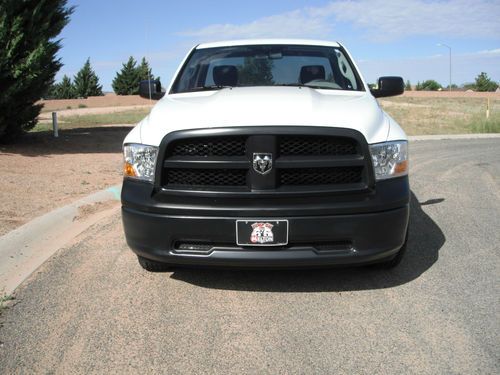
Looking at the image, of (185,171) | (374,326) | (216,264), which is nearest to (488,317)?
(374,326)

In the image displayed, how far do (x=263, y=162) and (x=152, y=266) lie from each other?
135 cm

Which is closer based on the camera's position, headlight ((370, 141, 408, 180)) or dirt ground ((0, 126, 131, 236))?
headlight ((370, 141, 408, 180))

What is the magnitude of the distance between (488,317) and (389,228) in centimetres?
82

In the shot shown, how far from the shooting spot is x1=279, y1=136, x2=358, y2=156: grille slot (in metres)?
3.46

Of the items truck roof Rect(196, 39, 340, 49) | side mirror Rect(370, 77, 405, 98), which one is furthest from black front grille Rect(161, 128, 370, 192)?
truck roof Rect(196, 39, 340, 49)

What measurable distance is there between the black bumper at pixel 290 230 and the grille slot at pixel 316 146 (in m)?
0.32

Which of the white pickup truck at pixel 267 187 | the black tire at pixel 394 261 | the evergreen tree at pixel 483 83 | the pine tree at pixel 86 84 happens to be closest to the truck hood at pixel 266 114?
the white pickup truck at pixel 267 187

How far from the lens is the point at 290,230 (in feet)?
11.0

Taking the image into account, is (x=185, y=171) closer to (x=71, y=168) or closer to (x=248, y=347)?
(x=248, y=347)

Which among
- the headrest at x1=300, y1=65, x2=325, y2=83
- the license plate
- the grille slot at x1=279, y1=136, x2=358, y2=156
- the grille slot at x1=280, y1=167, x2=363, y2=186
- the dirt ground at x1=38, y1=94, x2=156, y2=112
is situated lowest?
the license plate

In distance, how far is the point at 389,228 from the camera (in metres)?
3.51

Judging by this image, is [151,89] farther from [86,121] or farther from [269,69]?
[86,121]

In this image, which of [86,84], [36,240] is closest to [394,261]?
[36,240]

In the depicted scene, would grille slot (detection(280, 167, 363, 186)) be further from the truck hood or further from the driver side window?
the driver side window
